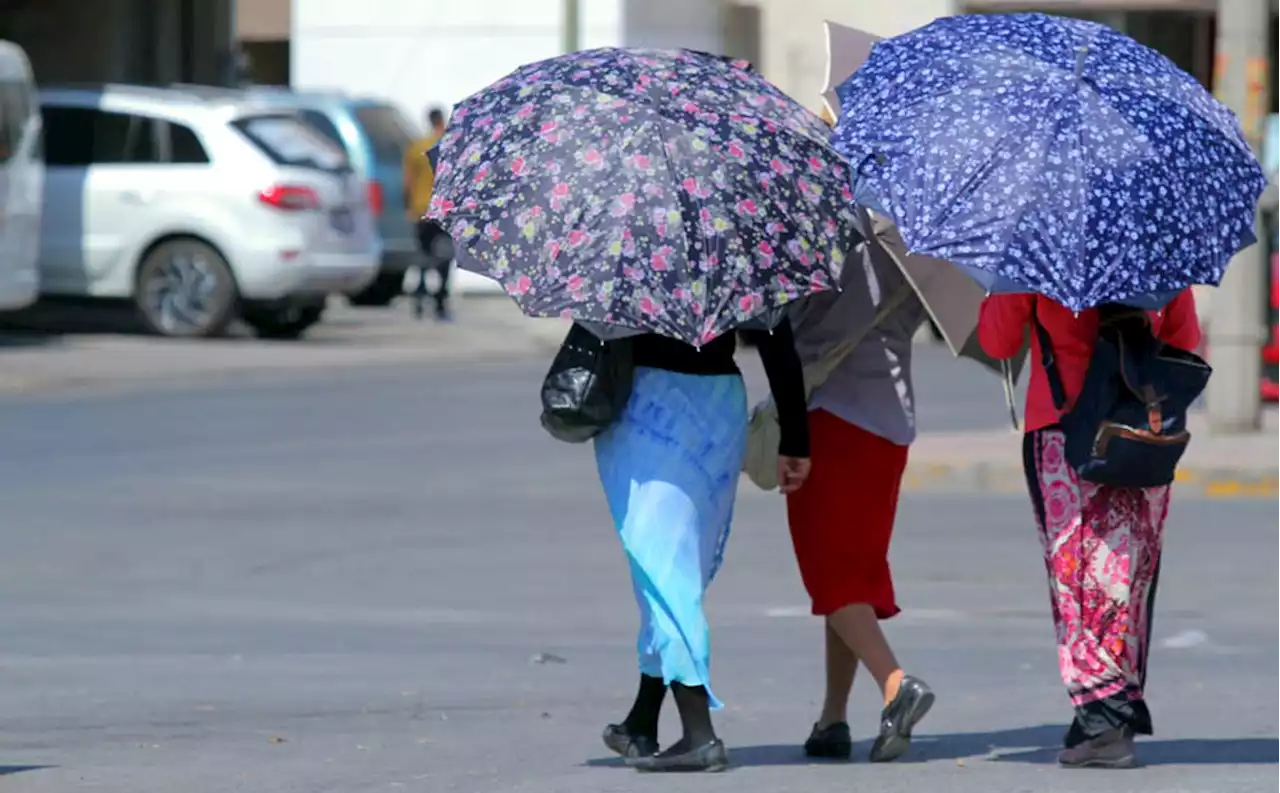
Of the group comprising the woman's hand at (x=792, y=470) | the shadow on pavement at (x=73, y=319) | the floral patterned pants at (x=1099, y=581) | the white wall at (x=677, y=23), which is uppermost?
the woman's hand at (x=792, y=470)

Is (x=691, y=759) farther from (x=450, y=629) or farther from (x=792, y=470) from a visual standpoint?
(x=450, y=629)

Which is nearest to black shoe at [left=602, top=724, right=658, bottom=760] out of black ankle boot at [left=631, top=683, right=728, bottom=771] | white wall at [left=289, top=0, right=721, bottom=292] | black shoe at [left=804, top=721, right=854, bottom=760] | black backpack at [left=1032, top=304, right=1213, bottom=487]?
black ankle boot at [left=631, top=683, right=728, bottom=771]

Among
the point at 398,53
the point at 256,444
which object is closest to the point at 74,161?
the point at 256,444

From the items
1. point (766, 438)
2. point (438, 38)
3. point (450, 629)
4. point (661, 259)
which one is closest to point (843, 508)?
point (766, 438)

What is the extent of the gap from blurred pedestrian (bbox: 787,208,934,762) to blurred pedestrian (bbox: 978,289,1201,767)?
0.30 meters

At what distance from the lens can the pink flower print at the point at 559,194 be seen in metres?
6.34

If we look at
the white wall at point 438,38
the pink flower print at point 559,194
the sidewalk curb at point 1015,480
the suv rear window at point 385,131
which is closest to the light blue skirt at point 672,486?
the pink flower print at point 559,194

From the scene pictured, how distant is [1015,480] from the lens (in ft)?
44.9

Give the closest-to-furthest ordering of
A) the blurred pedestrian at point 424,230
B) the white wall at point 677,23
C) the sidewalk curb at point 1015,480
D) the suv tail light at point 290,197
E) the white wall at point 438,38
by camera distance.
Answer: the sidewalk curb at point 1015,480 → the suv tail light at point 290,197 → the blurred pedestrian at point 424,230 → the white wall at point 677,23 → the white wall at point 438,38

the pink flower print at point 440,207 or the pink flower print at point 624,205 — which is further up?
the pink flower print at point 624,205

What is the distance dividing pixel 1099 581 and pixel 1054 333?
1.98 ft

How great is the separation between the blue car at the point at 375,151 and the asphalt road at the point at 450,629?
979 centimetres

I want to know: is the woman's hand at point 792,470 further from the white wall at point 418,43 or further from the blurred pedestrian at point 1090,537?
the white wall at point 418,43

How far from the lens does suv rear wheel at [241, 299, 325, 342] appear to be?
2311 cm
